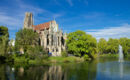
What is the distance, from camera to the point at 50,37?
69438 millimetres


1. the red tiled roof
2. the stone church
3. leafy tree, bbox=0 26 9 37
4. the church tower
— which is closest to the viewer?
leafy tree, bbox=0 26 9 37

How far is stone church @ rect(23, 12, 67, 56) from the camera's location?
2667 inches

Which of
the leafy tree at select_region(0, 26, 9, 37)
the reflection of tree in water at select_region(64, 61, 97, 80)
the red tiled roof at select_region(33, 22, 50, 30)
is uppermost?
the red tiled roof at select_region(33, 22, 50, 30)

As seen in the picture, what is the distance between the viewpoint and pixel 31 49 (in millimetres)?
47531

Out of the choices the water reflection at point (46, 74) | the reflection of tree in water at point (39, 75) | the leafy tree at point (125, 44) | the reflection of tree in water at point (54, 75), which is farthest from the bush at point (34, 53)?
the leafy tree at point (125, 44)

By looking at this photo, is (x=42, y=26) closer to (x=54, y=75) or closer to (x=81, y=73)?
(x=81, y=73)

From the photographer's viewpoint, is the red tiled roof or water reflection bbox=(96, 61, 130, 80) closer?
water reflection bbox=(96, 61, 130, 80)

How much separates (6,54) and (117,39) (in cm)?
8095

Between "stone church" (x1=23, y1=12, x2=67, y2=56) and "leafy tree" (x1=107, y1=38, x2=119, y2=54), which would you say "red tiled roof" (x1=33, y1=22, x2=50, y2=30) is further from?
"leafy tree" (x1=107, y1=38, x2=119, y2=54)

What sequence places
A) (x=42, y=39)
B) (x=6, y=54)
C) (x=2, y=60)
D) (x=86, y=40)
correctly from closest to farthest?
1. (x=6, y=54)
2. (x=2, y=60)
3. (x=86, y=40)
4. (x=42, y=39)

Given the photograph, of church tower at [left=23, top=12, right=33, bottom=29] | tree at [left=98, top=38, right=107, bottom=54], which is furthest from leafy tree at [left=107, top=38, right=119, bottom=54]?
church tower at [left=23, top=12, right=33, bottom=29]

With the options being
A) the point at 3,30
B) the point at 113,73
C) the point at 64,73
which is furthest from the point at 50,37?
the point at 113,73

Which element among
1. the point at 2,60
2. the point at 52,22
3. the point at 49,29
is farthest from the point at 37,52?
the point at 52,22

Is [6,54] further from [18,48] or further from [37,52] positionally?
[37,52]
